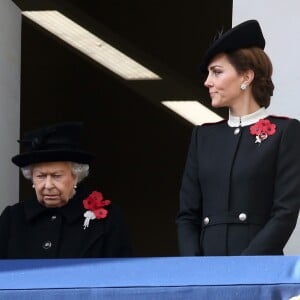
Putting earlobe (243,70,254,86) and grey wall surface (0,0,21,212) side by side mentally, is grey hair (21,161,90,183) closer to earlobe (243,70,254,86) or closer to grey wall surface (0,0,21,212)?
earlobe (243,70,254,86)

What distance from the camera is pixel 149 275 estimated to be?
2939 mm

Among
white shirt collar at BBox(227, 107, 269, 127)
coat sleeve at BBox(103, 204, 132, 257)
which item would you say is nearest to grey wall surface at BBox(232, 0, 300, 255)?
coat sleeve at BBox(103, 204, 132, 257)

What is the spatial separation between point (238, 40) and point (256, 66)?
4.1 inches

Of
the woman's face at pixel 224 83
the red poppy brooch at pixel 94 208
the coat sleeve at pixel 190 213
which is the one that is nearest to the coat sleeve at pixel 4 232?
the red poppy brooch at pixel 94 208

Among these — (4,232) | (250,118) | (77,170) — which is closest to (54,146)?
(77,170)

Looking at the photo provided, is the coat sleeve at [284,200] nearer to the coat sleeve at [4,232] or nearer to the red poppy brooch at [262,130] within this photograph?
the red poppy brooch at [262,130]

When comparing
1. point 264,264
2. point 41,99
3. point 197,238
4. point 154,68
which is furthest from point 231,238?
point 41,99

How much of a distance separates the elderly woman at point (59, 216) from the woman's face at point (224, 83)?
2.13 ft

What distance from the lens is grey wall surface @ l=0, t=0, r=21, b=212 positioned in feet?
16.6

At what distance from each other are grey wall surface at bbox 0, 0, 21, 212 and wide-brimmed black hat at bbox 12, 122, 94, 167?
33.4 inches

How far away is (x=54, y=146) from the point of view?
4.09 meters

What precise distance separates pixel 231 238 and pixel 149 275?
0.66 meters

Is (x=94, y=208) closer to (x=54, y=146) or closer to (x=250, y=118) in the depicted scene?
(x=54, y=146)

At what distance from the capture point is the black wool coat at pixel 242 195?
3.46 m
